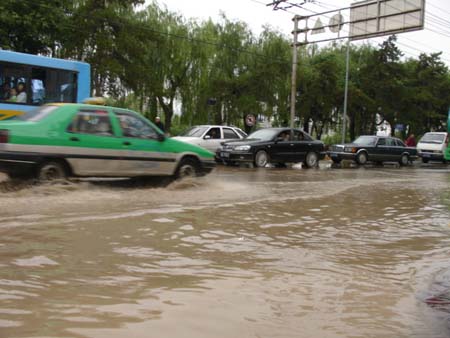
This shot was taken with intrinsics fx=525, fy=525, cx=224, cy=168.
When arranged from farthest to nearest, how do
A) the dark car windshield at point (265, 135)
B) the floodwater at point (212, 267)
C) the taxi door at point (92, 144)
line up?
the dark car windshield at point (265, 135) < the taxi door at point (92, 144) < the floodwater at point (212, 267)

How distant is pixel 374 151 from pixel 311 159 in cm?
616

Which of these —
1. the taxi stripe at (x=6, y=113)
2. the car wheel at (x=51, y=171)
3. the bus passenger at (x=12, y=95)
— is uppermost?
the bus passenger at (x=12, y=95)

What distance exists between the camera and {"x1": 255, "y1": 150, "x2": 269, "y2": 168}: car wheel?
1909cm

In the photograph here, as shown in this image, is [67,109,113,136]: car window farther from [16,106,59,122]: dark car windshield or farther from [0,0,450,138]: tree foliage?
[0,0,450,138]: tree foliage

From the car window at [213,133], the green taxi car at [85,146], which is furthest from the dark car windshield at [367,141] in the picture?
the green taxi car at [85,146]

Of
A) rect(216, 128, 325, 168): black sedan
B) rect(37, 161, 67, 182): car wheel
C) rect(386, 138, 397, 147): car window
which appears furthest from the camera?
rect(386, 138, 397, 147): car window

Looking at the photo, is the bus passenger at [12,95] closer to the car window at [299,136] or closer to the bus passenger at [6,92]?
the bus passenger at [6,92]

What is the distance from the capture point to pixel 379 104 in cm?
4369

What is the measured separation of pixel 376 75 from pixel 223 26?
47.1ft

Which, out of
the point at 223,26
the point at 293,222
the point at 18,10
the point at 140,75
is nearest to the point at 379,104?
the point at 223,26

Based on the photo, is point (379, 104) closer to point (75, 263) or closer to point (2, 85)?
point (2, 85)

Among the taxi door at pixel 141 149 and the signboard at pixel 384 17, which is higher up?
the signboard at pixel 384 17

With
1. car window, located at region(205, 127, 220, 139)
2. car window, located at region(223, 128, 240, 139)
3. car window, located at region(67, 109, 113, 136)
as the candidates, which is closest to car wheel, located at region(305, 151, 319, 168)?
car window, located at region(223, 128, 240, 139)

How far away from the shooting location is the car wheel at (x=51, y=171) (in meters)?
8.97
